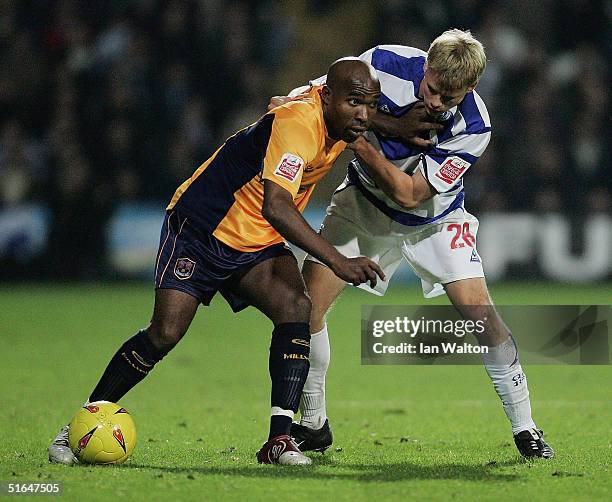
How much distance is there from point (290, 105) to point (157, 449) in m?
2.01

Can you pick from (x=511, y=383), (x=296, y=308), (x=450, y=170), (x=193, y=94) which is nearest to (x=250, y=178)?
(x=296, y=308)

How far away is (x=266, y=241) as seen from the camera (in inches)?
247

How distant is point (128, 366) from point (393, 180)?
1669 mm

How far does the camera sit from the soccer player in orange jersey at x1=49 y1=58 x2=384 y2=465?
5.76 meters

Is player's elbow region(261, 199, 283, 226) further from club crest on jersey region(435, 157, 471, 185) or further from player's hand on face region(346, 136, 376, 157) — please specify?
club crest on jersey region(435, 157, 471, 185)

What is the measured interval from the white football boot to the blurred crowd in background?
9.44m

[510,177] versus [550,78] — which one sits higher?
[550,78]

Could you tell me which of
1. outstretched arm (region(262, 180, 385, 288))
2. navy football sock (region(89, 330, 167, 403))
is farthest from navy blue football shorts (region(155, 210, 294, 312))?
outstretched arm (region(262, 180, 385, 288))

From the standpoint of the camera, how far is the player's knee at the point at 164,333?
600 centimetres

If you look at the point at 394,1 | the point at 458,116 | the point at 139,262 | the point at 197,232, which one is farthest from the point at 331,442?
the point at 394,1

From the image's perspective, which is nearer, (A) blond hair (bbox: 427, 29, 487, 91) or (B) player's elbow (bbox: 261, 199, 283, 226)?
(B) player's elbow (bbox: 261, 199, 283, 226)

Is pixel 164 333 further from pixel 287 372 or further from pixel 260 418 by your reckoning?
pixel 260 418

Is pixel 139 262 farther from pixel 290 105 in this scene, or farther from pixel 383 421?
pixel 290 105

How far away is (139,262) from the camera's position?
15516 mm
